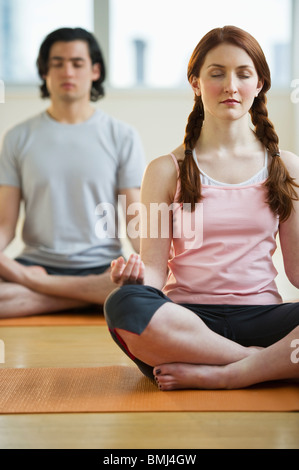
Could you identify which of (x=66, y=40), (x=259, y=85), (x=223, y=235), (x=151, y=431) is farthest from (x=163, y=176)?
(x=66, y=40)

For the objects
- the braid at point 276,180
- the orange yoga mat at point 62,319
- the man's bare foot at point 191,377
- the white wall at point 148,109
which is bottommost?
the orange yoga mat at point 62,319

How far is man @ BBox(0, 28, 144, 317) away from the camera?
Result: 98.4 inches

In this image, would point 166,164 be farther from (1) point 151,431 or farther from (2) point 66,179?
(2) point 66,179

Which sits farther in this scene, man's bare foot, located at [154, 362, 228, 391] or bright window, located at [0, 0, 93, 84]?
bright window, located at [0, 0, 93, 84]

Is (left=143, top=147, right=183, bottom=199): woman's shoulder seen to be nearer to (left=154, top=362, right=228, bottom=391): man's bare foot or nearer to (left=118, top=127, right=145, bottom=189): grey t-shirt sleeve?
(left=154, top=362, right=228, bottom=391): man's bare foot

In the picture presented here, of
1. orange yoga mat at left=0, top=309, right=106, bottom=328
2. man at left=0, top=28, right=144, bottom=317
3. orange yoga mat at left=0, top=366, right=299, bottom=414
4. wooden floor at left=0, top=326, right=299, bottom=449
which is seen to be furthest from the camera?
man at left=0, top=28, right=144, bottom=317

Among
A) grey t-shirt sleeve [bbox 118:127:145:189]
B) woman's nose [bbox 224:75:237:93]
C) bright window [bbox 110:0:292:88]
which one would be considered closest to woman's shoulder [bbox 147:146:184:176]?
woman's nose [bbox 224:75:237:93]

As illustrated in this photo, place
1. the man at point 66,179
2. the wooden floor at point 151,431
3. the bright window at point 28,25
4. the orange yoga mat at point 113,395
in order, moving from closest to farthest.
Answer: the wooden floor at point 151,431, the orange yoga mat at point 113,395, the man at point 66,179, the bright window at point 28,25

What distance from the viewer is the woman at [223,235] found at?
1478mm

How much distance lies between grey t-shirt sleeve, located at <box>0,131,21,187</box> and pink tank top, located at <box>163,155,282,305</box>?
41.8 inches

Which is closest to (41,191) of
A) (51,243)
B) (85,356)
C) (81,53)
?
(51,243)

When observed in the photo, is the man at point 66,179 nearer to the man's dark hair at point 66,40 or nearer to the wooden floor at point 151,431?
the man's dark hair at point 66,40

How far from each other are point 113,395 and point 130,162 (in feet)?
4.06

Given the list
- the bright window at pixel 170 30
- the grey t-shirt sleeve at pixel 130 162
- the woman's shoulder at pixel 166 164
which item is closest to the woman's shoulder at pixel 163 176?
the woman's shoulder at pixel 166 164
